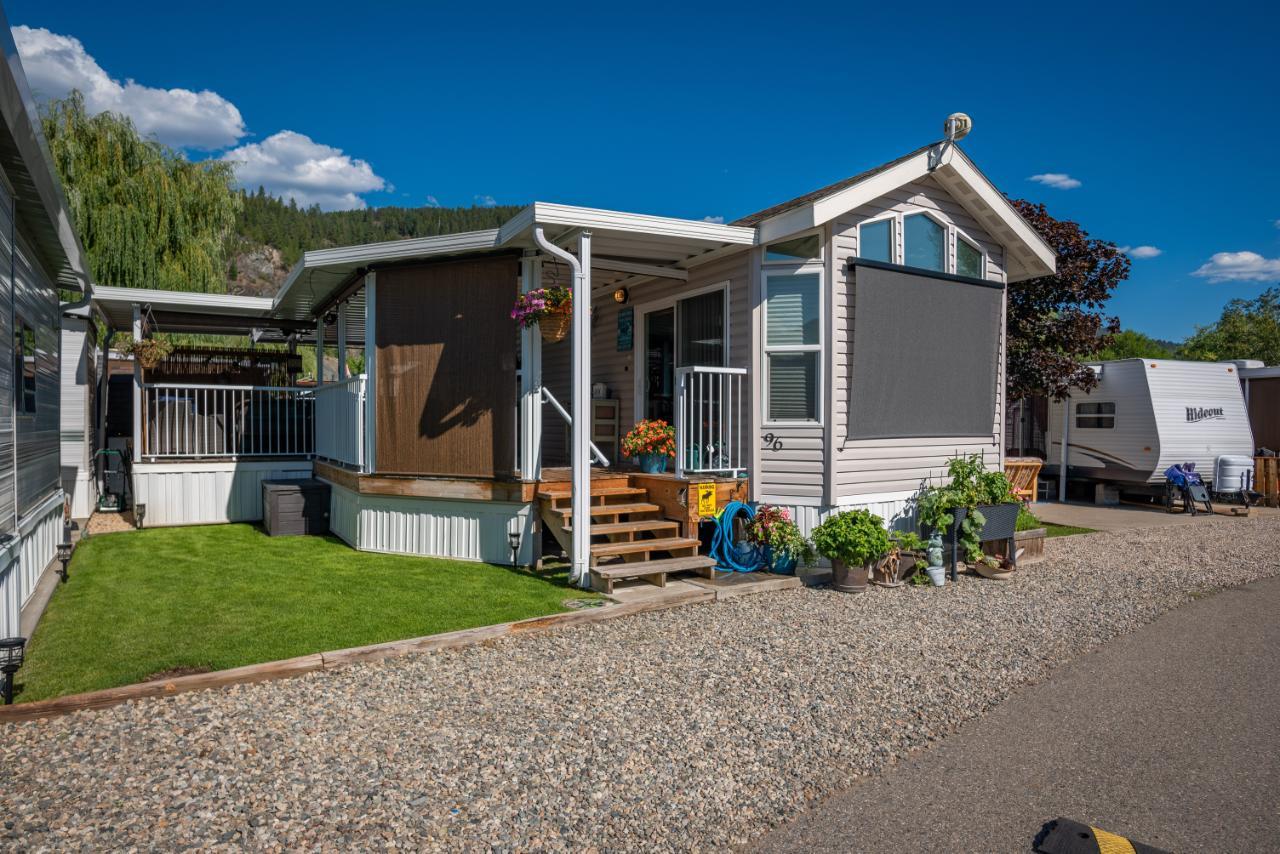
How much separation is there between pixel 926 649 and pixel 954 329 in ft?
13.9

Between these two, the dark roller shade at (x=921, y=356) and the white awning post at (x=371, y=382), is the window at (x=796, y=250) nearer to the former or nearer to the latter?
the dark roller shade at (x=921, y=356)

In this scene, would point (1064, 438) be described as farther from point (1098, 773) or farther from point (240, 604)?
point (240, 604)

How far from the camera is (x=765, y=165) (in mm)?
16344

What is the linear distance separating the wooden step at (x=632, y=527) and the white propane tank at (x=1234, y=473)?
37.3 feet

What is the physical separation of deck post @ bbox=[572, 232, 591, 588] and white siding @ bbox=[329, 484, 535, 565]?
940 millimetres

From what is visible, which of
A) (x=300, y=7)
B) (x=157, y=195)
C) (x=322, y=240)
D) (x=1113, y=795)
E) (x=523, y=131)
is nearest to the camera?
(x=1113, y=795)

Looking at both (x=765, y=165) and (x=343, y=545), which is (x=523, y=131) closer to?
(x=765, y=165)

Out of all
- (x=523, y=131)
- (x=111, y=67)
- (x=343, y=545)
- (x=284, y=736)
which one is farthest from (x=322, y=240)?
(x=284, y=736)

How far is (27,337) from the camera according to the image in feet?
18.6

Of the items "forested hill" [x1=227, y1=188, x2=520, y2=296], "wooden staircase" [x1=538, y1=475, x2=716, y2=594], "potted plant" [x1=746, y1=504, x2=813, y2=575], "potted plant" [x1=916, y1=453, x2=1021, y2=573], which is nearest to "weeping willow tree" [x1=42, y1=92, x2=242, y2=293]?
"wooden staircase" [x1=538, y1=475, x2=716, y2=594]

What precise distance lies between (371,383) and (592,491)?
2.57 m

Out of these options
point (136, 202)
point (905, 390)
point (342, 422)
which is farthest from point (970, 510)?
point (136, 202)

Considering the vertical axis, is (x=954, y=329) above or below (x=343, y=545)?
above

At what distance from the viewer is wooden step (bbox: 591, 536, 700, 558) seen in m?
6.39
